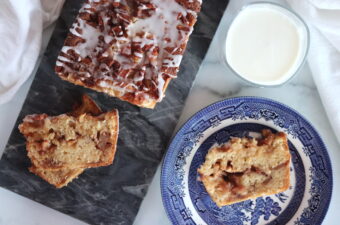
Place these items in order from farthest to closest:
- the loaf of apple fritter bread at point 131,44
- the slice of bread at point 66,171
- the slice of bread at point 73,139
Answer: the slice of bread at point 66,171, the slice of bread at point 73,139, the loaf of apple fritter bread at point 131,44

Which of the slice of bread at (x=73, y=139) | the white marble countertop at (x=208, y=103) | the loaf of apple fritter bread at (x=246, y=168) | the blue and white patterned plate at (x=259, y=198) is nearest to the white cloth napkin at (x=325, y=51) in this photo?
the white marble countertop at (x=208, y=103)

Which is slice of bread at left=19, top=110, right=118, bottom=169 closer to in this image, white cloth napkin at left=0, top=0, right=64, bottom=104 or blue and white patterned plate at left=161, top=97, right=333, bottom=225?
white cloth napkin at left=0, top=0, right=64, bottom=104

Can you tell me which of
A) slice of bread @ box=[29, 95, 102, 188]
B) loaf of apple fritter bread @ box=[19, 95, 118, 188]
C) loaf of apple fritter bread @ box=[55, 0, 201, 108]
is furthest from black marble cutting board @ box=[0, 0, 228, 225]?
loaf of apple fritter bread @ box=[55, 0, 201, 108]

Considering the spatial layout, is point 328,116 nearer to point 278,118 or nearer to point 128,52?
point 278,118

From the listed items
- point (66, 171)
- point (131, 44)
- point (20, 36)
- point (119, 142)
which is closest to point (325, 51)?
point (131, 44)

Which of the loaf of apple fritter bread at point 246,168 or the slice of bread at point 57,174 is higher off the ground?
the loaf of apple fritter bread at point 246,168

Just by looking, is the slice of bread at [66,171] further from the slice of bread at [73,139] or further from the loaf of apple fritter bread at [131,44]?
the loaf of apple fritter bread at [131,44]
